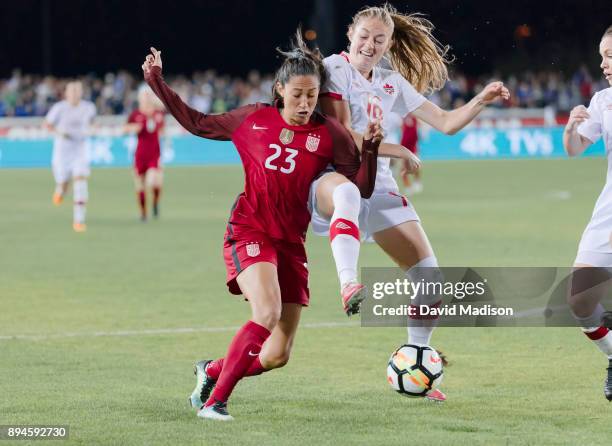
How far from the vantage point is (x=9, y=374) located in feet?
25.9

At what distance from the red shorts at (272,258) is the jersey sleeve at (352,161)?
46cm

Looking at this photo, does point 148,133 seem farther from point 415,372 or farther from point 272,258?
point 272,258

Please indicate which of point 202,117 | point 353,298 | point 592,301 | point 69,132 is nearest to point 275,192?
point 202,117

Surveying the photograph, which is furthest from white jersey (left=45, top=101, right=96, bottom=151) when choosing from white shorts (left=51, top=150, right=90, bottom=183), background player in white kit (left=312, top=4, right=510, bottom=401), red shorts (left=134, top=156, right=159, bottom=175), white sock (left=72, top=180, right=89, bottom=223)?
background player in white kit (left=312, top=4, right=510, bottom=401)

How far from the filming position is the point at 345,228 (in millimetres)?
6301

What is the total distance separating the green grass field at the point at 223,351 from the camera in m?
6.38

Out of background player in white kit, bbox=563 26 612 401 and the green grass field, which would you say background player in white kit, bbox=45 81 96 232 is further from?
background player in white kit, bbox=563 26 612 401

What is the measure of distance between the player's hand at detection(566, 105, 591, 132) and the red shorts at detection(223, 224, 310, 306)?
159 cm

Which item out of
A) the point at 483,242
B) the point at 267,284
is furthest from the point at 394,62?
the point at 483,242

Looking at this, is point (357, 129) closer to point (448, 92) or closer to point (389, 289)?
point (389, 289)

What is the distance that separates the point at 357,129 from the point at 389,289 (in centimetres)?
279

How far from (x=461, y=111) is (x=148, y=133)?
44.0 feet

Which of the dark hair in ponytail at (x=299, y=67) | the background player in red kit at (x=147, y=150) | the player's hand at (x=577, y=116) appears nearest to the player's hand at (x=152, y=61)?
the dark hair in ponytail at (x=299, y=67)

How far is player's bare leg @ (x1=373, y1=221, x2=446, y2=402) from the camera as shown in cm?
736
